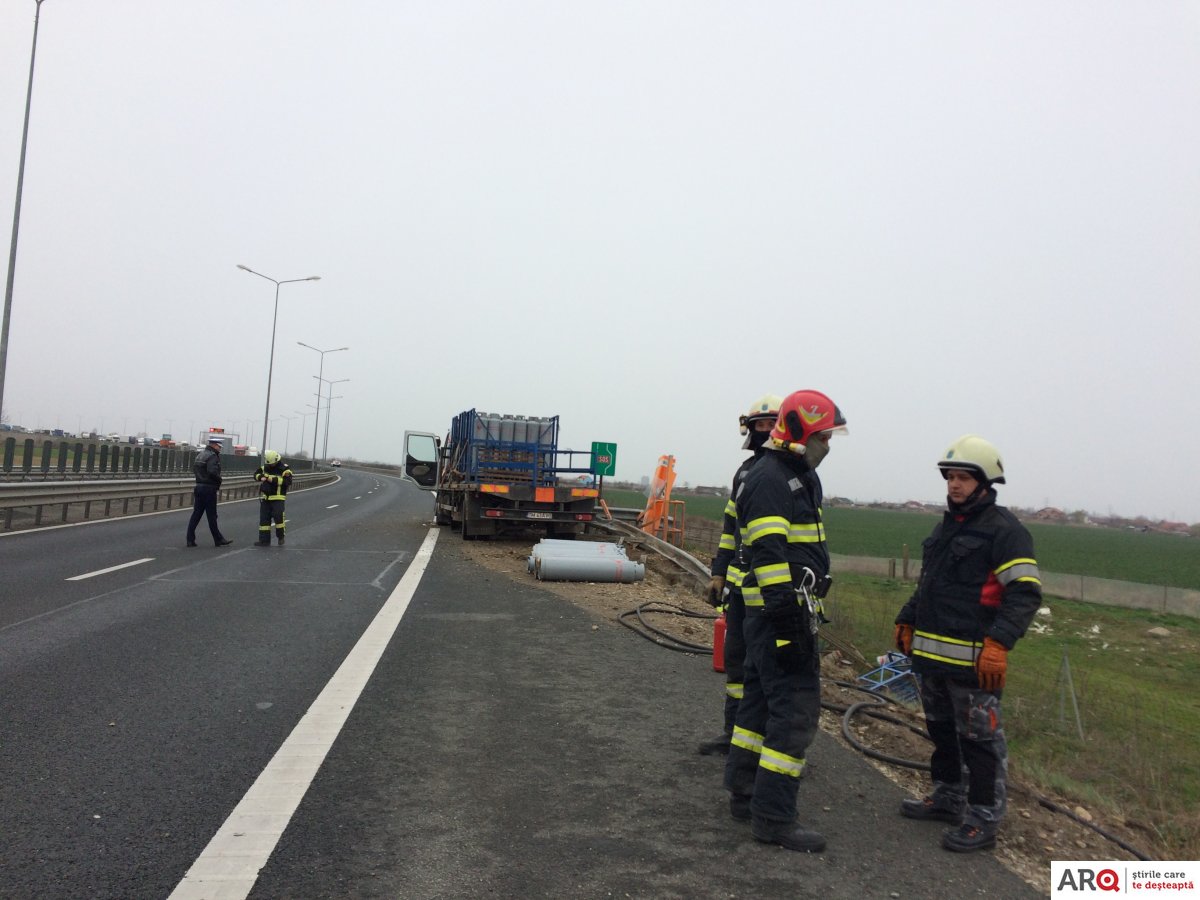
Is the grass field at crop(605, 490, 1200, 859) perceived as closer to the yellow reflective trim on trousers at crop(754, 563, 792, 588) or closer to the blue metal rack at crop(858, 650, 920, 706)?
the blue metal rack at crop(858, 650, 920, 706)

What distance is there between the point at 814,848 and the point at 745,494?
156 centimetres

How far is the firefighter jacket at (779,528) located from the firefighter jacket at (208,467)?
503 inches

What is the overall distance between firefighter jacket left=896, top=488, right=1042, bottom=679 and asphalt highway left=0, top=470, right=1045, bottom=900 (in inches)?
33.6

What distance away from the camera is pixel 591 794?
4133 millimetres

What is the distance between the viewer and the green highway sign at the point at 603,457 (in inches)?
685

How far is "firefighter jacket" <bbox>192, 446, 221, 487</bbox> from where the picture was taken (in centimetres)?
1448

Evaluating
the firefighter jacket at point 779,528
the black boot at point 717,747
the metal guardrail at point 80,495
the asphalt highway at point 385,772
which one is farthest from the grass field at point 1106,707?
the metal guardrail at point 80,495

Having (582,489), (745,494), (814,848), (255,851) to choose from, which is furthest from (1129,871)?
(582,489)

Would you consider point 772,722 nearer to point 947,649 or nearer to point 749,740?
point 749,740

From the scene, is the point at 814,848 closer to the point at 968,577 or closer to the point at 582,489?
the point at 968,577

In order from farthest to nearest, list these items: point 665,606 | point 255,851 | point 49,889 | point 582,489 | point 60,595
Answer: point 582,489
point 665,606
point 60,595
point 255,851
point 49,889

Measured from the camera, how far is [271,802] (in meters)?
3.83

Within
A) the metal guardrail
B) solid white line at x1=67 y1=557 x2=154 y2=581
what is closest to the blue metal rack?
solid white line at x1=67 y1=557 x2=154 y2=581

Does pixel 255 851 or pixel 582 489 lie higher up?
pixel 582 489
